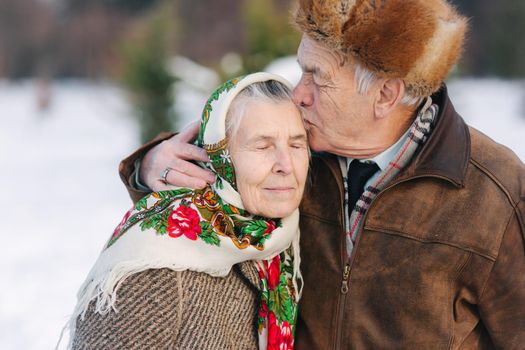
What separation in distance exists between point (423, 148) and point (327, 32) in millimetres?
508

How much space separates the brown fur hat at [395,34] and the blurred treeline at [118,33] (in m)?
17.8

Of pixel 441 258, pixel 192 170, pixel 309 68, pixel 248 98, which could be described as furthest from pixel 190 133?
pixel 441 258

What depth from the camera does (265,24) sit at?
9617 millimetres

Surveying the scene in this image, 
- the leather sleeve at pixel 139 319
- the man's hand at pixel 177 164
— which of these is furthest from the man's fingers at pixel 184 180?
the leather sleeve at pixel 139 319

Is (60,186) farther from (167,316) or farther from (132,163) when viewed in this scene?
(167,316)

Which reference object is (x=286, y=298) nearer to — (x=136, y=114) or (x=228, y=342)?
(x=228, y=342)

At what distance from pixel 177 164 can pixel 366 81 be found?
2.42 ft

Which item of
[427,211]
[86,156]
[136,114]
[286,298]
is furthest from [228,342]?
[86,156]

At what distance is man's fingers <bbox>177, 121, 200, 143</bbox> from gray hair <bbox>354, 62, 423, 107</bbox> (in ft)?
2.13

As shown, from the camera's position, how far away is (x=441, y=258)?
208 centimetres

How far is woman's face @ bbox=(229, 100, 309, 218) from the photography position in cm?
208

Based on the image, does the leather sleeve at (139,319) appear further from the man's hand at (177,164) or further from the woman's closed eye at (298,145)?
the woman's closed eye at (298,145)

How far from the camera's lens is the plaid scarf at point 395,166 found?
2.22m

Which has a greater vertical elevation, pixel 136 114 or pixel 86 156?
pixel 136 114
